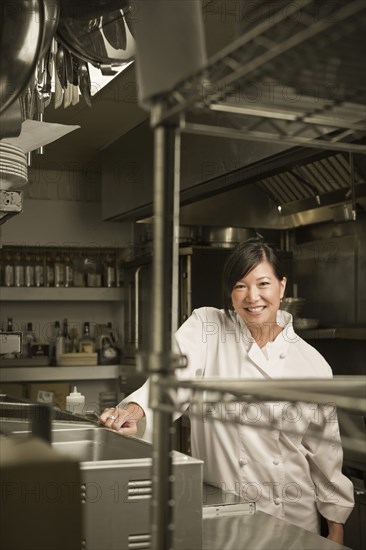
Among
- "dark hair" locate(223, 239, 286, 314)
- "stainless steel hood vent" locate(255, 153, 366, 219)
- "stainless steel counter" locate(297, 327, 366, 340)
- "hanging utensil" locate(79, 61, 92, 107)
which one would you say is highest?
"stainless steel hood vent" locate(255, 153, 366, 219)

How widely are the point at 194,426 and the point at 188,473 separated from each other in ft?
4.30

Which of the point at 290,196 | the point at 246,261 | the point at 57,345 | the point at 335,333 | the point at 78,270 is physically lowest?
the point at 57,345

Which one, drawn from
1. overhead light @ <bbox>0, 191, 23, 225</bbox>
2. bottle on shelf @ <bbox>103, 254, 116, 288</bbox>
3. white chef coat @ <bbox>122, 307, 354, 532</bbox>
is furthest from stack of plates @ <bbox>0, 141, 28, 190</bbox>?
bottle on shelf @ <bbox>103, 254, 116, 288</bbox>

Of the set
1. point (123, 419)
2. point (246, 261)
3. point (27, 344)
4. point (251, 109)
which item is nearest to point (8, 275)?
point (27, 344)

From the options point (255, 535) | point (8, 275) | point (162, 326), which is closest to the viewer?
point (162, 326)

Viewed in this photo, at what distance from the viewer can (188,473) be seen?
1040 millimetres

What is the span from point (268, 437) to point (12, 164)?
1.12 metres

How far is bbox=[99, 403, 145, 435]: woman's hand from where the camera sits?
167 centimetres

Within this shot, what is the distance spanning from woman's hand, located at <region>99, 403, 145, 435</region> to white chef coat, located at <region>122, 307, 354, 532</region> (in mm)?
50

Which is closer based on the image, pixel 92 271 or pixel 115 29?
pixel 115 29

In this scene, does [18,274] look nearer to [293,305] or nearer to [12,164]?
[293,305]

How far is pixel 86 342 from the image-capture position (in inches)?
209

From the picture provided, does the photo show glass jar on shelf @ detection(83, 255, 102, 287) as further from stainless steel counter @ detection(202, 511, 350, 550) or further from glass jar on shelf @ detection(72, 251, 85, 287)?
stainless steel counter @ detection(202, 511, 350, 550)

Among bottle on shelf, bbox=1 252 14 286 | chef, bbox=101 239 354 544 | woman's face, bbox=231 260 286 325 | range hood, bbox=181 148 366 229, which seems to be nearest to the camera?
chef, bbox=101 239 354 544
